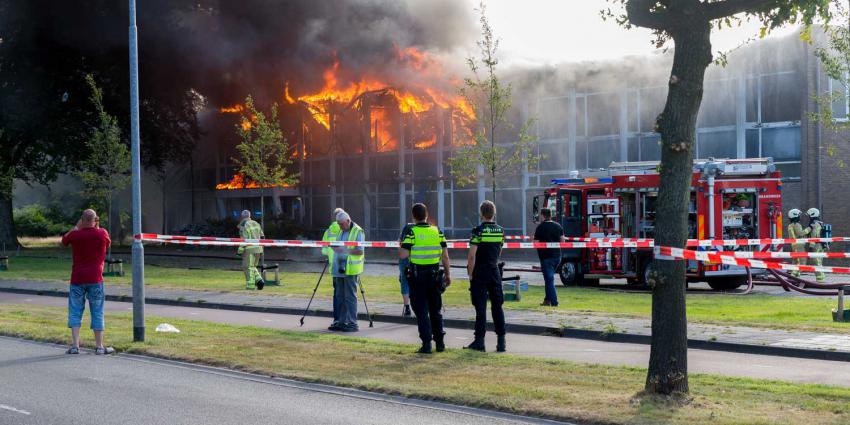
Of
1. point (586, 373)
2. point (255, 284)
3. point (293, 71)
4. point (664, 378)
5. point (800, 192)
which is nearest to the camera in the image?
point (664, 378)

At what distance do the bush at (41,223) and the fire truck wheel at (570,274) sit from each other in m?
48.1

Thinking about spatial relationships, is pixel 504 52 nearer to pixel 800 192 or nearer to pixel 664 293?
pixel 800 192

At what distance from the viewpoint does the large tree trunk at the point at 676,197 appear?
25.1 ft

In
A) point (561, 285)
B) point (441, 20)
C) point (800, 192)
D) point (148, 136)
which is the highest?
point (441, 20)

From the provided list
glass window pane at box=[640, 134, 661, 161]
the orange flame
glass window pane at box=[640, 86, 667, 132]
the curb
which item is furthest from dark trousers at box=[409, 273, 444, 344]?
the orange flame

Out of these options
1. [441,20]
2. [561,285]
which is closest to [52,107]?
[441,20]

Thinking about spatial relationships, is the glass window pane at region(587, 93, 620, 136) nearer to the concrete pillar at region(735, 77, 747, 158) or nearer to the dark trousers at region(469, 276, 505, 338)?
the concrete pillar at region(735, 77, 747, 158)

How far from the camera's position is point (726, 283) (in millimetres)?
20953

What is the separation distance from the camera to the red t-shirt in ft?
38.6

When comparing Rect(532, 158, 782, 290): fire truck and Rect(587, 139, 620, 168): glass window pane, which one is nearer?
Rect(532, 158, 782, 290): fire truck

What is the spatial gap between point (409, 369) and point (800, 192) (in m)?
24.4

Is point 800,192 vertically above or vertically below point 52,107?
below

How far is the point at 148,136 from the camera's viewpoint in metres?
40.9

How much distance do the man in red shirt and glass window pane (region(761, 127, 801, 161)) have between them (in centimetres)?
2513
